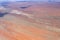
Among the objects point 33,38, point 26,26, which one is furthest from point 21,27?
point 33,38

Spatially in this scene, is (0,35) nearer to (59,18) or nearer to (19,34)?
(19,34)

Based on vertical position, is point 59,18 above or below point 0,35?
above

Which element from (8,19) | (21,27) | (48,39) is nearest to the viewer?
(48,39)

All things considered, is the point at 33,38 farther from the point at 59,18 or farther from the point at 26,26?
the point at 59,18

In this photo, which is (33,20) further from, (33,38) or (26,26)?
(33,38)

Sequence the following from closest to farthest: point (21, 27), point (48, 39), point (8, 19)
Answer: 1. point (48, 39)
2. point (21, 27)
3. point (8, 19)

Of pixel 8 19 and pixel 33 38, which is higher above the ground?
pixel 8 19

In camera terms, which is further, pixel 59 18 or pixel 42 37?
pixel 59 18

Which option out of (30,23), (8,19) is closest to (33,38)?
(30,23)

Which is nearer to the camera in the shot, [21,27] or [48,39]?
[48,39]
